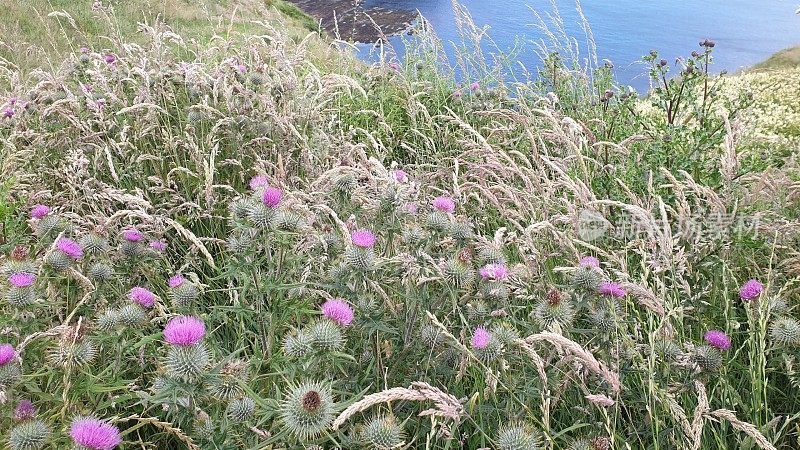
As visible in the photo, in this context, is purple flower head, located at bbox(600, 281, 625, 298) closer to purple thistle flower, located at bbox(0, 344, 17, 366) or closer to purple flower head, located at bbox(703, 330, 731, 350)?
purple flower head, located at bbox(703, 330, 731, 350)

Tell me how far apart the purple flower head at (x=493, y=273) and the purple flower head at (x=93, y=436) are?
1278mm

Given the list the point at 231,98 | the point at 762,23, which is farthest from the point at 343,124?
the point at 762,23

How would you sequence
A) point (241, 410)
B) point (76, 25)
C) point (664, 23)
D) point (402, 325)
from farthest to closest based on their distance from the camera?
point (664, 23)
point (76, 25)
point (402, 325)
point (241, 410)

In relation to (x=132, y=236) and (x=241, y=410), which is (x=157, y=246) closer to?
(x=132, y=236)

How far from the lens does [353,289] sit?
7.04ft

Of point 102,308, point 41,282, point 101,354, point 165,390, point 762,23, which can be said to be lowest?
point 762,23

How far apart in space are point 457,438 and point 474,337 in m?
0.52

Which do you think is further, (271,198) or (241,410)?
(271,198)

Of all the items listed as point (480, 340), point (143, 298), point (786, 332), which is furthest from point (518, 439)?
point (143, 298)

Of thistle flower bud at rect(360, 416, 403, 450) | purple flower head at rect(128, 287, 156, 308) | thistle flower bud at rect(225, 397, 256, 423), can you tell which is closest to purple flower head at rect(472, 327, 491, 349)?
thistle flower bud at rect(360, 416, 403, 450)

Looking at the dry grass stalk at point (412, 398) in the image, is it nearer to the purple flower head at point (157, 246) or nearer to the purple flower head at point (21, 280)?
the purple flower head at point (21, 280)

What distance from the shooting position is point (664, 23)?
79.9ft

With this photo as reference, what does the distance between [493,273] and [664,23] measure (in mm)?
26505

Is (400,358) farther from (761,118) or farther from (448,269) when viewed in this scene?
(761,118)
